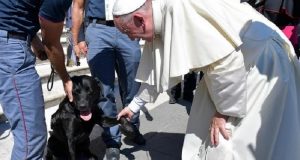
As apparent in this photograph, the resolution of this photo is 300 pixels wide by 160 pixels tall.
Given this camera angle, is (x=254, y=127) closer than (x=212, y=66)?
No

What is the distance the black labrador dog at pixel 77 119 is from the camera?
3037mm

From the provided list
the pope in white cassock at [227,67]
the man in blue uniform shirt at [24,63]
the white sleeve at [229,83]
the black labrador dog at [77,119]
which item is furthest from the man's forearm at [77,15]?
the white sleeve at [229,83]

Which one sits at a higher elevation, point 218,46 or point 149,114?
point 218,46

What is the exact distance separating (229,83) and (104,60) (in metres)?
1.55

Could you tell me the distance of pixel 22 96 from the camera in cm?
229

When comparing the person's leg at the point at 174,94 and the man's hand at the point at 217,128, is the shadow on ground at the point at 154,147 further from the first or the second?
the man's hand at the point at 217,128

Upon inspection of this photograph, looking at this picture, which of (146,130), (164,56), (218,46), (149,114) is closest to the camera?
(218,46)

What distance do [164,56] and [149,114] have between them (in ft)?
8.38

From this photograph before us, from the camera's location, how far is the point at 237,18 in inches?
84.0

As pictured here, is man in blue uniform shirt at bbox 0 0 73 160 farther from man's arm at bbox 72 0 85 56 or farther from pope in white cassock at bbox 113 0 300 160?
man's arm at bbox 72 0 85 56

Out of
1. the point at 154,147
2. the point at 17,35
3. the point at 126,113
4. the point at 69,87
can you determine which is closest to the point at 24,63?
the point at 17,35

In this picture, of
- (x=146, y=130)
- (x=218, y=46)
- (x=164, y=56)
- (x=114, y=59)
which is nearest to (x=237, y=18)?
(x=218, y=46)

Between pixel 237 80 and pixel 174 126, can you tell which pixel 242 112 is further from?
pixel 174 126

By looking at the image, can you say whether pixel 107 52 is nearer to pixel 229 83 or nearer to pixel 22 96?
pixel 22 96
